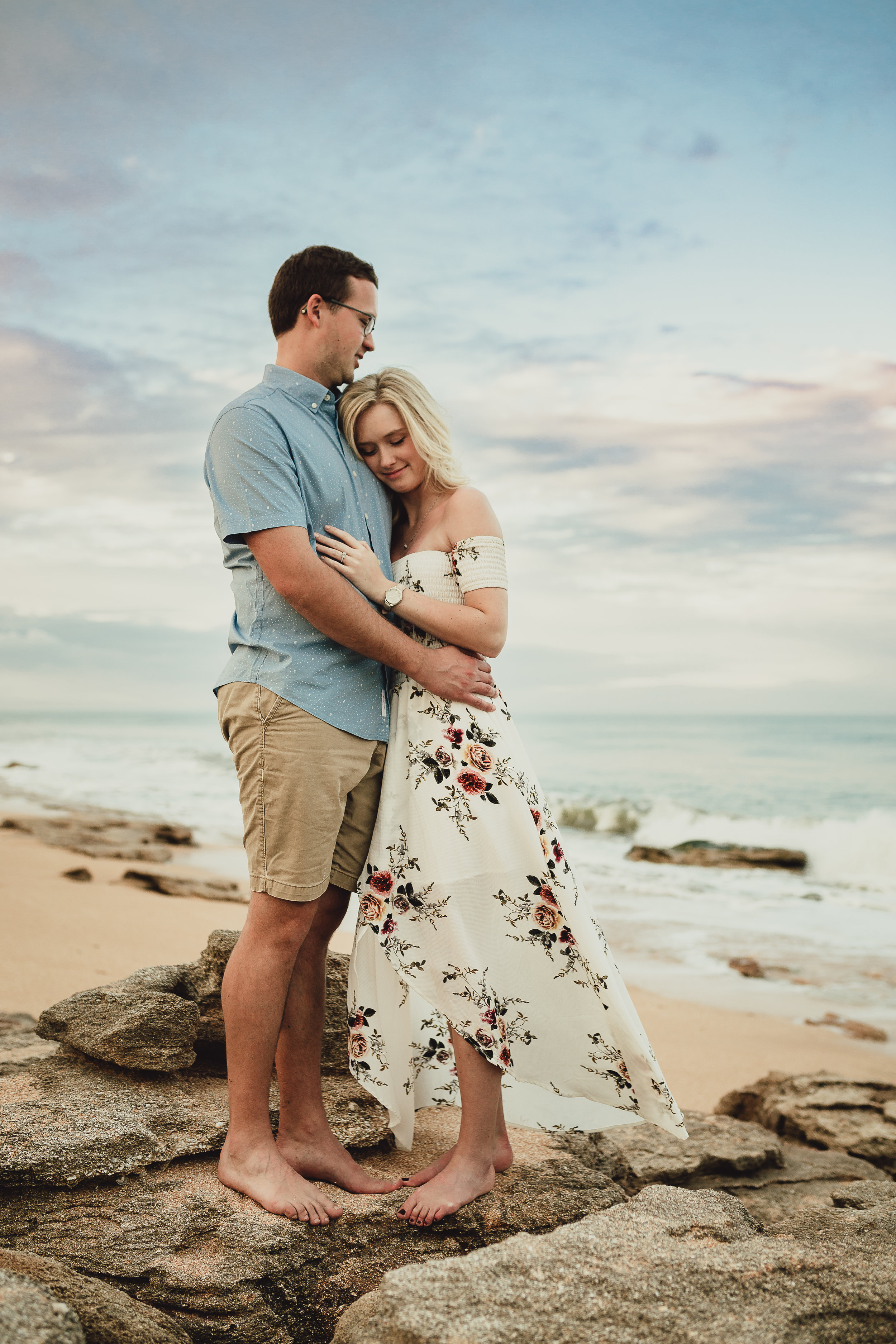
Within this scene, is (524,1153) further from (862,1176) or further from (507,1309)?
(862,1176)

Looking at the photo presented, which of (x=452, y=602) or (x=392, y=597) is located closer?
(x=392, y=597)

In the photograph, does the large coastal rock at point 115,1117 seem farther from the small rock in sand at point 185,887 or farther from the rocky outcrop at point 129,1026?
the small rock in sand at point 185,887

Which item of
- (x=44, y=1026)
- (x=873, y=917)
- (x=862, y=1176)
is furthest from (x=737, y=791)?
(x=44, y=1026)

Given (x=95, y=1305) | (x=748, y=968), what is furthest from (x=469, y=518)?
(x=748, y=968)

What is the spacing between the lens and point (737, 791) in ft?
86.7

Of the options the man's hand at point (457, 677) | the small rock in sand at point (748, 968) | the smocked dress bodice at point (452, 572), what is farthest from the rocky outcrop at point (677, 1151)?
the small rock in sand at point (748, 968)

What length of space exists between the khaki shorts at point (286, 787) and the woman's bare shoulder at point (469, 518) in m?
0.73

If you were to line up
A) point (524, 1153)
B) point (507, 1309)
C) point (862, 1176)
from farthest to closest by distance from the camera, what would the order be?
1. point (862, 1176)
2. point (524, 1153)
3. point (507, 1309)

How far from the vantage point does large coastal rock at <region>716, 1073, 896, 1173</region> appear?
435 cm

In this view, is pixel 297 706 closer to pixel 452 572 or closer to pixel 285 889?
pixel 285 889

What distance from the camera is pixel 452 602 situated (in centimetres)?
301

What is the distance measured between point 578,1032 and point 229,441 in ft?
6.68

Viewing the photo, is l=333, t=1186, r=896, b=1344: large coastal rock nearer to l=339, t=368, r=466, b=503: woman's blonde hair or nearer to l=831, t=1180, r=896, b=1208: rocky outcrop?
l=831, t=1180, r=896, b=1208: rocky outcrop

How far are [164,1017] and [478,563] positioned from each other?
176 cm
